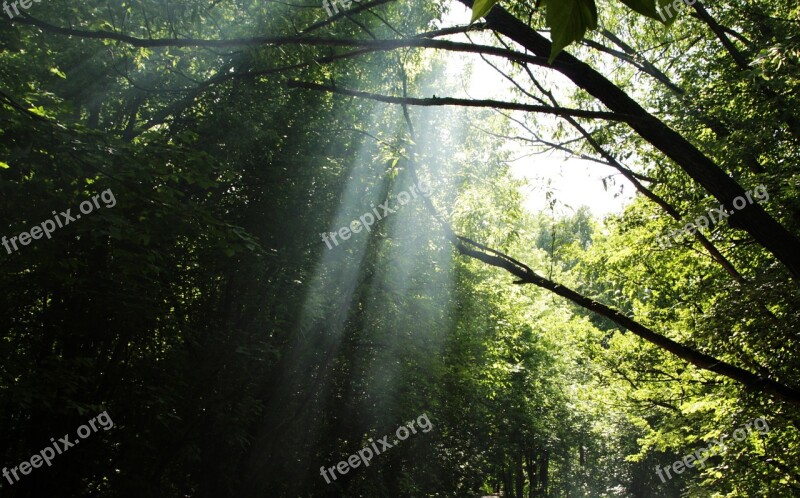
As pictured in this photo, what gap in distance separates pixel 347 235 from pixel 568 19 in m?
12.4

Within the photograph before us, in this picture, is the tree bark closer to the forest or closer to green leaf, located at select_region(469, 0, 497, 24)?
the forest

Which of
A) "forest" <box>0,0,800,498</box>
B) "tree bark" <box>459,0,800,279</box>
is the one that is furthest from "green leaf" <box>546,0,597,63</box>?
"tree bark" <box>459,0,800,279</box>

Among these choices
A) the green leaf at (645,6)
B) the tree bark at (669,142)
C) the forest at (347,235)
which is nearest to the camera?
the green leaf at (645,6)

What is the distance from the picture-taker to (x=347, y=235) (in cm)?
1310

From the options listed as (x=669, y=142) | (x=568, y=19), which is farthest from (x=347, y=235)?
(x=568, y=19)

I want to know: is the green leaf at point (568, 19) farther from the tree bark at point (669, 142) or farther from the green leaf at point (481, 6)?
the tree bark at point (669, 142)

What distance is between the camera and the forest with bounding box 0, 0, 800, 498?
193 inches

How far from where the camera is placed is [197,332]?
10.6m

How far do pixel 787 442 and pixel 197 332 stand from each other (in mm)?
9714

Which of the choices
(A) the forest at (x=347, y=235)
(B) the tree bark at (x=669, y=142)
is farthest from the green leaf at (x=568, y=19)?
(B) the tree bark at (x=669, y=142)

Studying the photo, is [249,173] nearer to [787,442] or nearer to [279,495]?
[279,495]

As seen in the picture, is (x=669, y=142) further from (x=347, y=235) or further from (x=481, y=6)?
(x=347, y=235)

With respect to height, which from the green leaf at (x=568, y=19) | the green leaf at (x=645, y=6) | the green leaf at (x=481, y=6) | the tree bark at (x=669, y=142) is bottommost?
the green leaf at (x=645, y=6)

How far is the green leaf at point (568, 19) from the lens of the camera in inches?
31.0
